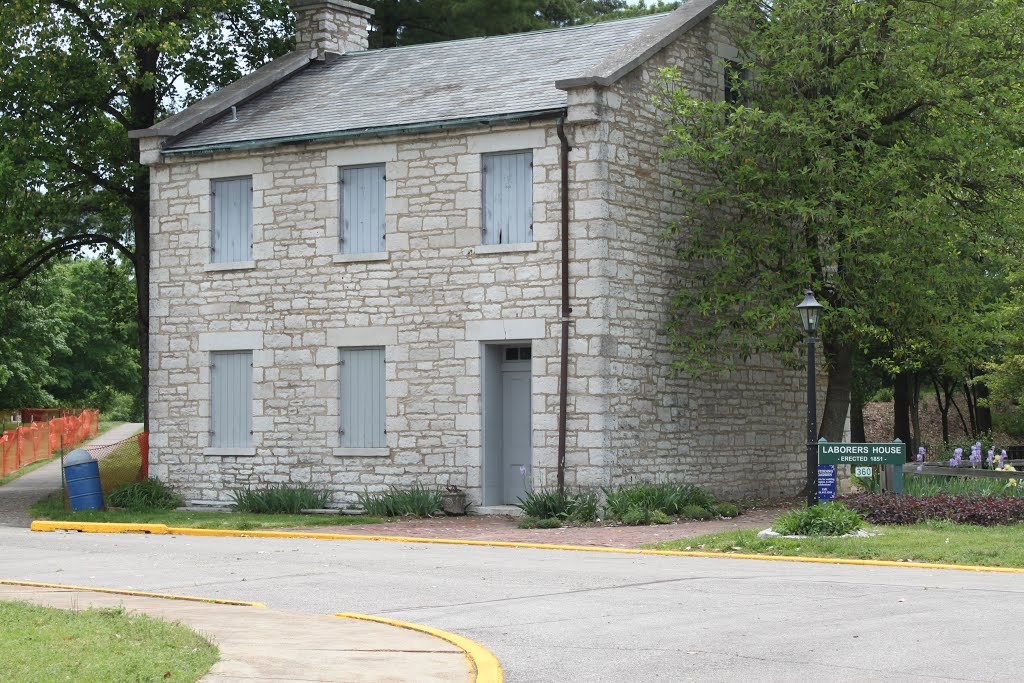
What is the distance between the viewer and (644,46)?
22.2m

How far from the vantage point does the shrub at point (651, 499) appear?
20344mm

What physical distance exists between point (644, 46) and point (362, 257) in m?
5.37

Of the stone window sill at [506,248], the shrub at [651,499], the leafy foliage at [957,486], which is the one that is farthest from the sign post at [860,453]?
the stone window sill at [506,248]

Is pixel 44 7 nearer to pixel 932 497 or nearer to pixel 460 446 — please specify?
pixel 460 446

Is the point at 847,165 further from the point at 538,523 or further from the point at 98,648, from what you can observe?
the point at 98,648

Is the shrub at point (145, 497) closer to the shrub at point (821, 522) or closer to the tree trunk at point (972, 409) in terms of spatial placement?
the shrub at point (821, 522)

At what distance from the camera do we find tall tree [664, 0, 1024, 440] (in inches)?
859

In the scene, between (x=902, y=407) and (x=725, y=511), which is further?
(x=902, y=407)

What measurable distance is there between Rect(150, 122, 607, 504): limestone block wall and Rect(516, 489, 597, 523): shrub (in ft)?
1.12

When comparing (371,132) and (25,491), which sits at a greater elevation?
(371,132)

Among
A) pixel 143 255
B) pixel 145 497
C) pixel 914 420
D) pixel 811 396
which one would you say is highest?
pixel 143 255

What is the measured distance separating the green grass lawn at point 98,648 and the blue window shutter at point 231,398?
1376 cm

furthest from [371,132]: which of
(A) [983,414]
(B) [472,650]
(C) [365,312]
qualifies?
(A) [983,414]

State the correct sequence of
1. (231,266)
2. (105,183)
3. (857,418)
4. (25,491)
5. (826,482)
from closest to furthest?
(826,482) < (231,266) < (105,183) < (25,491) < (857,418)
